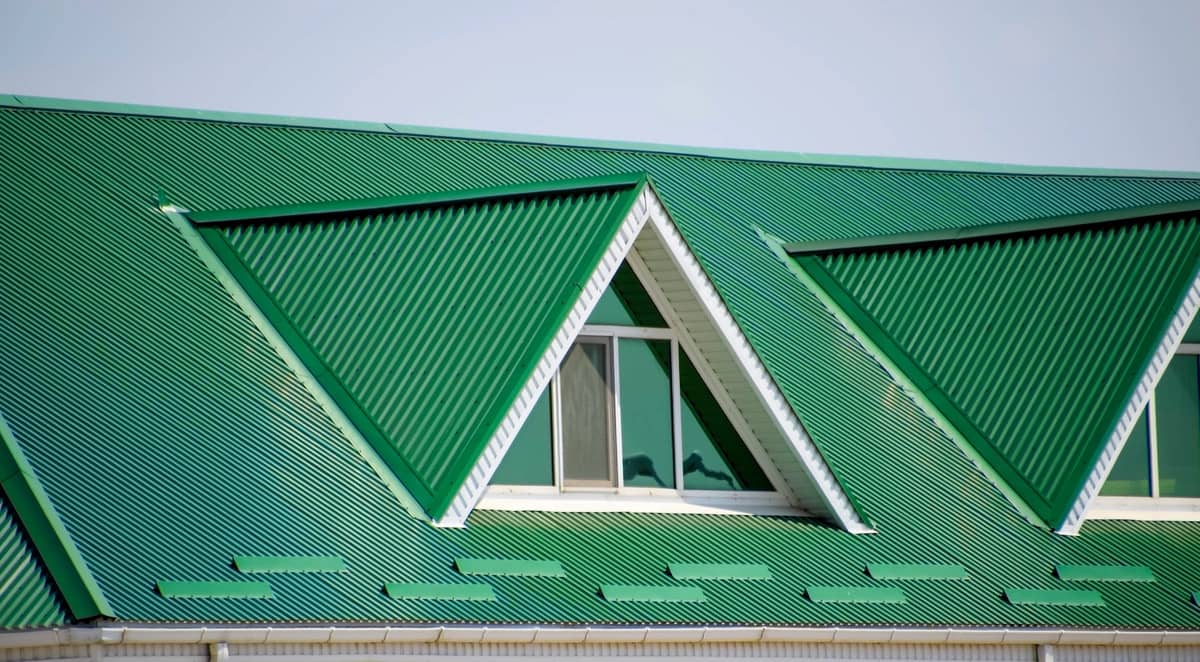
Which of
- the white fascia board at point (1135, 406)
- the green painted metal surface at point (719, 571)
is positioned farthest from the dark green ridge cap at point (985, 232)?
the green painted metal surface at point (719, 571)

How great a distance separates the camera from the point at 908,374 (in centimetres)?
2455

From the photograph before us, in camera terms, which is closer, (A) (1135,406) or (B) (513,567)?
(B) (513,567)

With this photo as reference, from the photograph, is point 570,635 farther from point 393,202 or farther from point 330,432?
point 393,202

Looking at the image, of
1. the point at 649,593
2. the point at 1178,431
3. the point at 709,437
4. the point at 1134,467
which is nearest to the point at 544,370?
the point at 649,593

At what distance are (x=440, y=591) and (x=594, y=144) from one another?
956cm

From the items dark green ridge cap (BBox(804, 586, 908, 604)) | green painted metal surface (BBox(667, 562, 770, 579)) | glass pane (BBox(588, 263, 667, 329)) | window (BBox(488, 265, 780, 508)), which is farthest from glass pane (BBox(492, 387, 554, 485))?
dark green ridge cap (BBox(804, 586, 908, 604))

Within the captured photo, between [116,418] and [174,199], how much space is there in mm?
4191

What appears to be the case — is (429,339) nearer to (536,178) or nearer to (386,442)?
(386,442)

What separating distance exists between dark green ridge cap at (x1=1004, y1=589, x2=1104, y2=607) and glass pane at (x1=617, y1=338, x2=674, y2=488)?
3593 mm

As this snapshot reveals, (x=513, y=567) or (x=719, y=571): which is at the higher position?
(x=719, y=571)

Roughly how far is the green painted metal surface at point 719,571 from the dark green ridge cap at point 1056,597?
2596 millimetres

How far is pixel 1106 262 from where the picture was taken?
24.7 metres

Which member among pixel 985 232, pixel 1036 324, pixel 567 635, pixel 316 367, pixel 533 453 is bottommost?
pixel 567 635

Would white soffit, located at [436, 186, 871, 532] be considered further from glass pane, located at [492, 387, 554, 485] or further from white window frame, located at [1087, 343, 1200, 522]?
white window frame, located at [1087, 343, 1200, 522]
